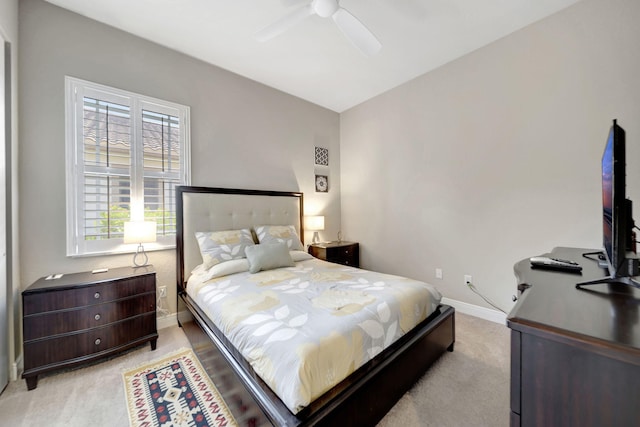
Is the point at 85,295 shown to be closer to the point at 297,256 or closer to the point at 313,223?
the point at 297,256

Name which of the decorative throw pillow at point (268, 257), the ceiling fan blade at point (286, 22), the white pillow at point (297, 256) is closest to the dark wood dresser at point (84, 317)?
the decorative throw pillow at point (268, 257)

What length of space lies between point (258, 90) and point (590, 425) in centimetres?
390

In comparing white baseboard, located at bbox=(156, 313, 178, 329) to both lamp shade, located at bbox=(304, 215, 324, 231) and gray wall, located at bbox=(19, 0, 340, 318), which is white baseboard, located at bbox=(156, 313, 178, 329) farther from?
lamp shade, located at bbox=(304, 215, 324, 231)

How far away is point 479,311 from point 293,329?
2.49 metres

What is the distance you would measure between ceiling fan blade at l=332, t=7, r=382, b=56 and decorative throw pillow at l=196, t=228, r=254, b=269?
223 centimetres

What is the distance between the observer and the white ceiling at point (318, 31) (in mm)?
2168

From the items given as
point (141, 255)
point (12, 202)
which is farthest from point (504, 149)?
point (12, 202)

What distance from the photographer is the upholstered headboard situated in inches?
106

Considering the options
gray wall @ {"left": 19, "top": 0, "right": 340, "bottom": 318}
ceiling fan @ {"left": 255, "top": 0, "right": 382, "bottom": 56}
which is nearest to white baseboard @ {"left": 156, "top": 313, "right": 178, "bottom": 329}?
gray wall @ {"left": 19, "top": 0, "right": 340, "bottom": 318}

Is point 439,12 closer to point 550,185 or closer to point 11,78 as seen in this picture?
point 550,185

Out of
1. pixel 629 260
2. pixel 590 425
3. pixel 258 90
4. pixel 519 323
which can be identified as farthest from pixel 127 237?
pixel 629 260

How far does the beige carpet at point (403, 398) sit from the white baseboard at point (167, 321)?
17.2 inches

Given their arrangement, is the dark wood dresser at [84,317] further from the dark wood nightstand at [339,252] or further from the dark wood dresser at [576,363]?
the dark wood dresser at [576,363]

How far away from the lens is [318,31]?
2.46m
